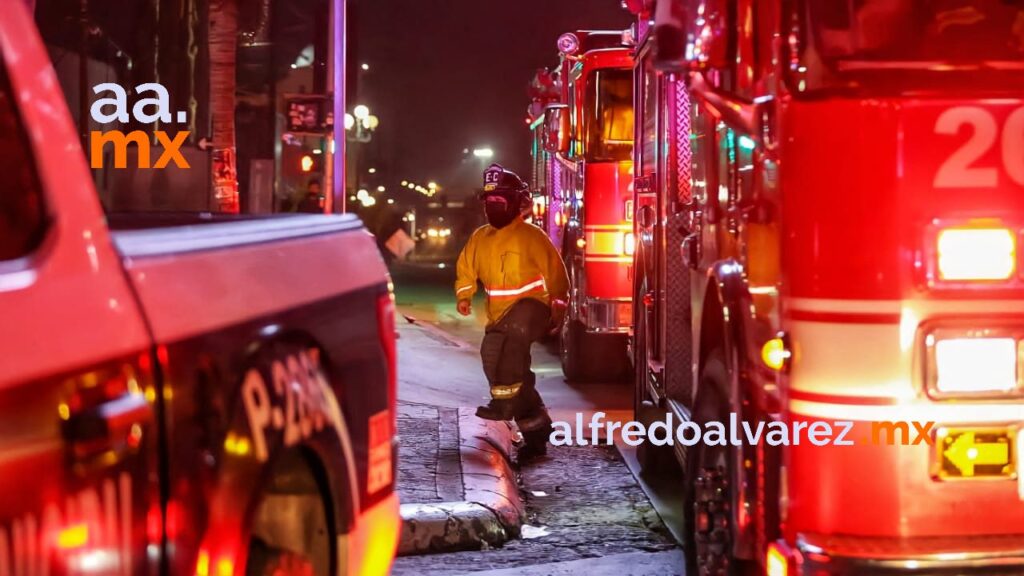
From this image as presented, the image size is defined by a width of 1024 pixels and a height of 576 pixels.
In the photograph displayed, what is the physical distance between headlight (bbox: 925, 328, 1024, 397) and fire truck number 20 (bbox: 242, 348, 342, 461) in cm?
170

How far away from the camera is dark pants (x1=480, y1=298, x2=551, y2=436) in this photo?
7.40 meters

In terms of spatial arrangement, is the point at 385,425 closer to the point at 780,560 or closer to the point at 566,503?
the point at 780,560

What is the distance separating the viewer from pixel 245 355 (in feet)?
7.90

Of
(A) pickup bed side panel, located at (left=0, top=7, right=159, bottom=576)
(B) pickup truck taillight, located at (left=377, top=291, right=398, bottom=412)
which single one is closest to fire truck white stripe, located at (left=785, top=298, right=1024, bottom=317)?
(B) pickup truck taillight, located at (left=377, top=291, right=398, bottom=412)

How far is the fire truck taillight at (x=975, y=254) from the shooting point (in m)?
3.35

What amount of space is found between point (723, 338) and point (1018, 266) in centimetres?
124

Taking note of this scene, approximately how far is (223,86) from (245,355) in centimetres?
798

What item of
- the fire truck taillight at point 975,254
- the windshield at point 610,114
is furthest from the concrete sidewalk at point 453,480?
the fire truck taillight at point 975,254

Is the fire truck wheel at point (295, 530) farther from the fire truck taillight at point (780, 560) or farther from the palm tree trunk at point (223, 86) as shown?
the palm tree trunk at point (223, 86)

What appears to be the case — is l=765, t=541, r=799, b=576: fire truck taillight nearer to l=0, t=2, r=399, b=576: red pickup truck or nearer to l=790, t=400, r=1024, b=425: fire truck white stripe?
l=790, t=400, r=1024, b=425: fire truck white stripe

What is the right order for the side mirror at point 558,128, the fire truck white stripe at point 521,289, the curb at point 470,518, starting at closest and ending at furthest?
1. the curb at point 470,518
2. the fire truck white stripe at point 521,289
3. the side mirror at point 558,128

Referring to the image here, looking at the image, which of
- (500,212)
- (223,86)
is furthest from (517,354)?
(223,86)

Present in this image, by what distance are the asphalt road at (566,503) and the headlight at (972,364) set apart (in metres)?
2.21

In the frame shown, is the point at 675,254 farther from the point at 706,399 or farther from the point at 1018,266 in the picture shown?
the point at 1018,266
